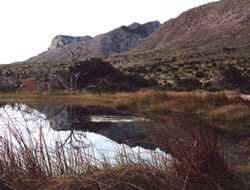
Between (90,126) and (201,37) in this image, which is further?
(201,37)

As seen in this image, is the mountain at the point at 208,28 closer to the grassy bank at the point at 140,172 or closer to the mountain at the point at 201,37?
the mountain at the point at 201,37

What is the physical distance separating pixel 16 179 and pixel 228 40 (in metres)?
108

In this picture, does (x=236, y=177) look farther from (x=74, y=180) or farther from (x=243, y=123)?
(x=243, y=123)

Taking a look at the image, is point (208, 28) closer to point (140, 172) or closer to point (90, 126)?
point (90, 126)

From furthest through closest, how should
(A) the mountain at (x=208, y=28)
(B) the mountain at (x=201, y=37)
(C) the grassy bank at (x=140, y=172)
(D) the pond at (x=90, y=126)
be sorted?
(A) the mountain at (x=208, y=28) → (B) the mountain at (x=201, y=37) → (D) the pond at (x=90, y=126) → (C) the grassy bank at (x=140, y=172)

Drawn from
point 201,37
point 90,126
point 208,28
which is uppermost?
point 208,28

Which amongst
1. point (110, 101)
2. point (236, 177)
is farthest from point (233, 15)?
point (236, 177)

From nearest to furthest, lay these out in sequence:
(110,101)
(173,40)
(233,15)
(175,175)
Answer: (175,175), (110,101), (233,15), (173,40)

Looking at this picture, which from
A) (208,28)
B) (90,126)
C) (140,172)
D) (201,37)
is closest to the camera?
(140,172)

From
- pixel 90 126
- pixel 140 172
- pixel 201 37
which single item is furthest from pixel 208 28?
pixel 140 172

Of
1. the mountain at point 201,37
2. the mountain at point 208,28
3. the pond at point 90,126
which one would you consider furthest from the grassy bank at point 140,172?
the mountain at point 208,28

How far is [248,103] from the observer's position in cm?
2055

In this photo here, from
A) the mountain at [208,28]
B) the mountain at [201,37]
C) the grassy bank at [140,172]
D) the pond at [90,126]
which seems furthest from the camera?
the mountain at [208,28]

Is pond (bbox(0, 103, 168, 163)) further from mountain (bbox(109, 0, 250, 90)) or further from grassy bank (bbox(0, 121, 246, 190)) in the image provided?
mountain (bbox(109, 0, 250, 90))
